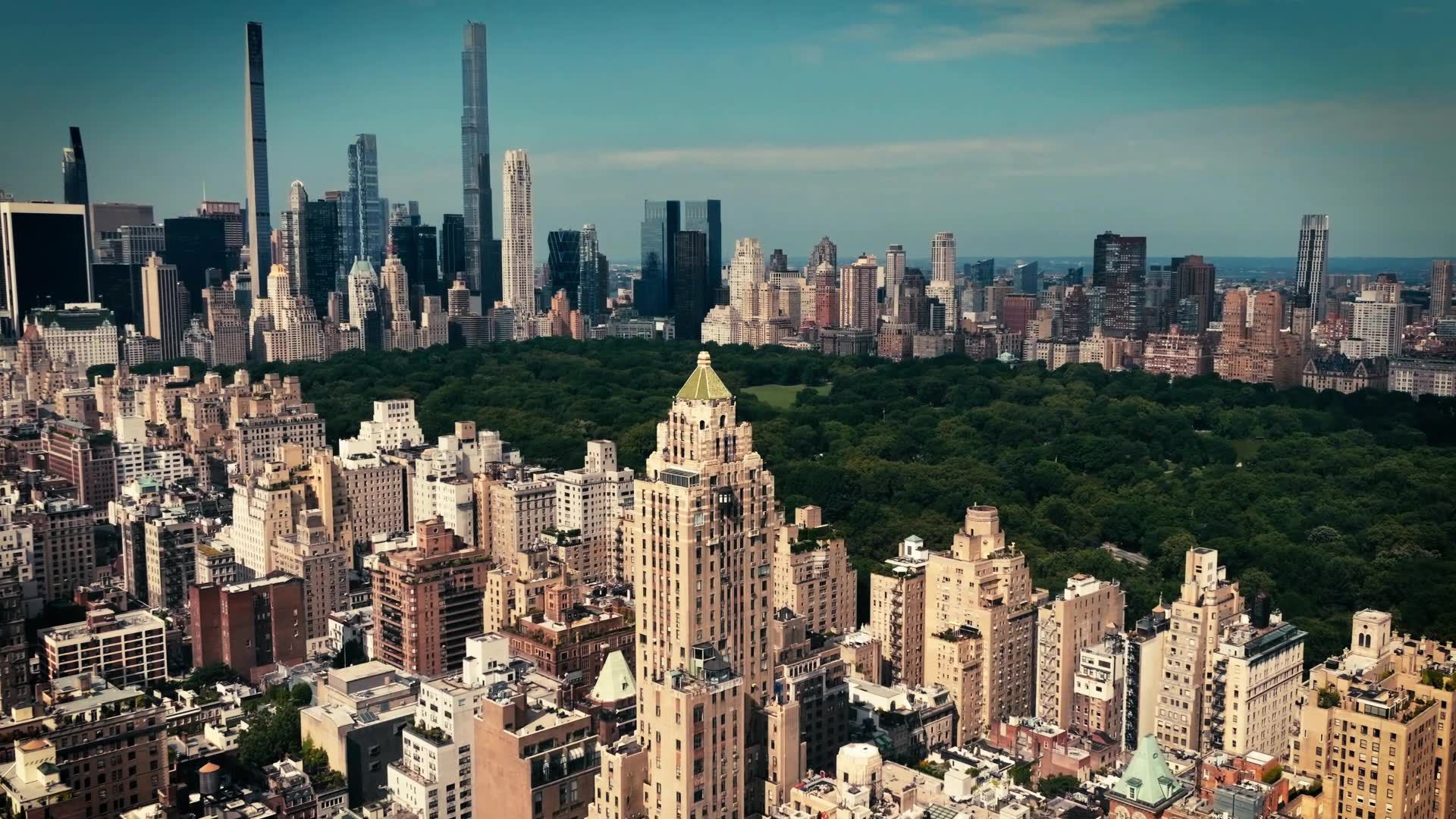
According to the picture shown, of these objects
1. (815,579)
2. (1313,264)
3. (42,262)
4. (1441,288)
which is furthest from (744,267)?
(815,579)

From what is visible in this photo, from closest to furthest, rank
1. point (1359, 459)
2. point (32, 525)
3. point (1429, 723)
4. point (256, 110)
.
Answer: point (1429, 723), point (32, 525), point (1359, 459), point (256, 110)

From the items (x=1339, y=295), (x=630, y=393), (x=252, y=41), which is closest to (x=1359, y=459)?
(x=1339, y=295)

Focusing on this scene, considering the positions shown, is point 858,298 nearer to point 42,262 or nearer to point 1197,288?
point 1197,288

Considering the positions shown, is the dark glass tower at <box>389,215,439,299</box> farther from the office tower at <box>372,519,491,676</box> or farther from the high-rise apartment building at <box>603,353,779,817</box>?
the high-rise apartment building at <box>603,353,779,817</box>

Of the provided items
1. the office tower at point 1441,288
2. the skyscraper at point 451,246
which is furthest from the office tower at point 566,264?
the office tower at point 1441,288

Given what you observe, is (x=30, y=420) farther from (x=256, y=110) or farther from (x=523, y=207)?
(x=523, y=207)

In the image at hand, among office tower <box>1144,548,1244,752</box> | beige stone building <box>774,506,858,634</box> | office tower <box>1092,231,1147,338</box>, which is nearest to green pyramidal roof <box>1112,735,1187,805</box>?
office tower <box>1144,548,1244,752</box>
